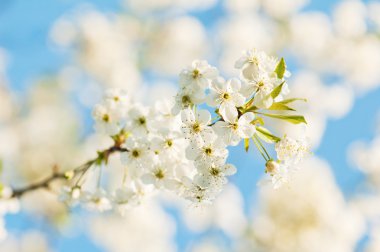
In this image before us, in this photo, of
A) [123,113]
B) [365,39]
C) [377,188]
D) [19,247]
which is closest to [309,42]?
[365,39]

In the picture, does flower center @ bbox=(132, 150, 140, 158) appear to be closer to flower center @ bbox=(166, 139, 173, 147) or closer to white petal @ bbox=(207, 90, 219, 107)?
flower center @ bbox=(166, 139, 173, 147)

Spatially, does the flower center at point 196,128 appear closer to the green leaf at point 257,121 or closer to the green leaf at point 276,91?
the green leaf at point 257,121

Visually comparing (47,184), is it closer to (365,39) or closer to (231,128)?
(231,128)

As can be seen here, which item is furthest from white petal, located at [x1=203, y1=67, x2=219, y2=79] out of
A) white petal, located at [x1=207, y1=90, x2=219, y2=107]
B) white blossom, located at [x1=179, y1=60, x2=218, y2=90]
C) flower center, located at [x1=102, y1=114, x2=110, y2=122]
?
flower center, located at [x1=102, y1=114, x2=110, y2=122]

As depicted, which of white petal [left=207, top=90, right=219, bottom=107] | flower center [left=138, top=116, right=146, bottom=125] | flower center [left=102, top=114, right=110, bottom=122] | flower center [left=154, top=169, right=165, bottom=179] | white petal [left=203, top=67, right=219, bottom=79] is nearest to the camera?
white petal [left=207, top=90, right=219, bottom=107]

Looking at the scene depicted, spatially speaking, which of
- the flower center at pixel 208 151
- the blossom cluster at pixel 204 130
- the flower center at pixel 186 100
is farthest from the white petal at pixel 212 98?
the flower center at pixel 208 151

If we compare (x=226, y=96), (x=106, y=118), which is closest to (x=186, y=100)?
(x=226, y=96)

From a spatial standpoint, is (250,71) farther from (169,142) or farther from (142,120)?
(142,120)

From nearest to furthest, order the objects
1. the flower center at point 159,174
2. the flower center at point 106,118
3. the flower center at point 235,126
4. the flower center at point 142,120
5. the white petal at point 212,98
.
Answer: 1. the flower center at point 235,126
2. the white petal at point 212,98
3. the flower center at point 159,174
4. the flower center at point 142,120
5. the flower center at point 106,118
